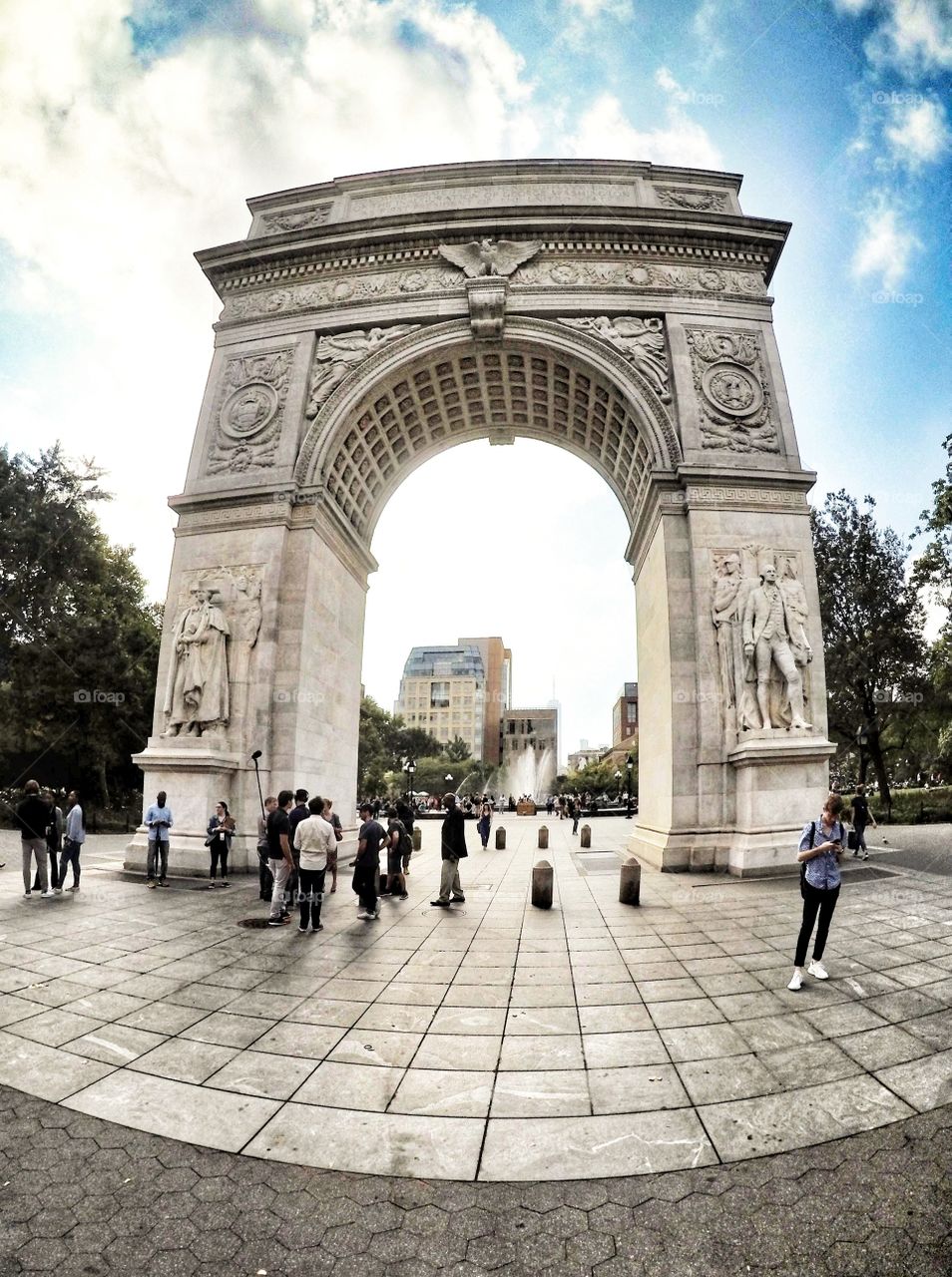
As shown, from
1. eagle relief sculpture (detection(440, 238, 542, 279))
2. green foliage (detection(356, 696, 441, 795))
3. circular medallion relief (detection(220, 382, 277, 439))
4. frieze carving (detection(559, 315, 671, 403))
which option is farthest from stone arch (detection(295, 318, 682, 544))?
green foliage (detection(356, 696, 441, 795))

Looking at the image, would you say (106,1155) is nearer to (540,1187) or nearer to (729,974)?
(540,1187)

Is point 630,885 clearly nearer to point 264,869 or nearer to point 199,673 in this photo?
point 264,869

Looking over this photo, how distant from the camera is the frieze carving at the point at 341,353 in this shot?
1733 cm

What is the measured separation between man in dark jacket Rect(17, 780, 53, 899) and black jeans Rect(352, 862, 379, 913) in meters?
5.80

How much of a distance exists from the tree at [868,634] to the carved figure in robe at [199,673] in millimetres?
26515

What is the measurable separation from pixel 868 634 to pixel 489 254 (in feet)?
78.8

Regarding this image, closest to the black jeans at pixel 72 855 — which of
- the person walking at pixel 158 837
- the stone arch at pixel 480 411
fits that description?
the person walking at pixel 158 837

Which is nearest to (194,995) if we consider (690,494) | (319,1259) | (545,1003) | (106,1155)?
(106,1155)

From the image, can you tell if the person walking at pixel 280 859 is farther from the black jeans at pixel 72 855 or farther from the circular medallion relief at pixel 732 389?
the circular medallion relief at pixel 732 389

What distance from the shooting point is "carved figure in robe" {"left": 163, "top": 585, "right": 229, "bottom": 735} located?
1423 centimetres

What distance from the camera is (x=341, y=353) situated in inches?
695

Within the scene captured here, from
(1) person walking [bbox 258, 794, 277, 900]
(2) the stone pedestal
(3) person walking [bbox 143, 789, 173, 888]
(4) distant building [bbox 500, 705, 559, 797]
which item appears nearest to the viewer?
(1) person walking [bbox 258, 794, 277, 900]

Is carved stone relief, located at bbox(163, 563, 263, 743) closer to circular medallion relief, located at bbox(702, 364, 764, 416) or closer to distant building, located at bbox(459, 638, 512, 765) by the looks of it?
circular medallion relief, located at bbox(702, 364, 764, 416)

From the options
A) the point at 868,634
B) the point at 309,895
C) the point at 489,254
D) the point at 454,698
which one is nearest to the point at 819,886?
the point at 309,895
